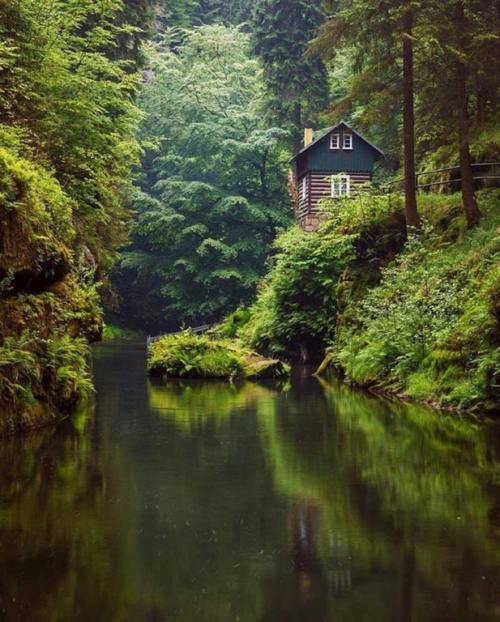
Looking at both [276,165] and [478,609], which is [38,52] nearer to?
[478,609]

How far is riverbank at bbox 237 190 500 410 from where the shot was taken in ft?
59.2

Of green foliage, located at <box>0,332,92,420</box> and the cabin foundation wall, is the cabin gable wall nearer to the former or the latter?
the cabin foundation wall

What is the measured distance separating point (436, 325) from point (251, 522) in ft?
42.9

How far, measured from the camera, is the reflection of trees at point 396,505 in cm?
605

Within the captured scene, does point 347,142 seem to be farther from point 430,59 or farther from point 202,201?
point 430,59

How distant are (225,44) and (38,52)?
46.1 meters

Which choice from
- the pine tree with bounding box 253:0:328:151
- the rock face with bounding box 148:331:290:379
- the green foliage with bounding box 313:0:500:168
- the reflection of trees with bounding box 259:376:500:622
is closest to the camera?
the reflection of trees with bounding box 259:376:500:622

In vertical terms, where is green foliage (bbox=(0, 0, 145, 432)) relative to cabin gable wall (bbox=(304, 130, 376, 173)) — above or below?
below

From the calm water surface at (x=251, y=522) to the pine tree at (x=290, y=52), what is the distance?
38.5 meters

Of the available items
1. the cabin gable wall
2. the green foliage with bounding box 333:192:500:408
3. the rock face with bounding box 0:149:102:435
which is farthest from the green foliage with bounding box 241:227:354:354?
the rock face with bounding box 0:149:102:435

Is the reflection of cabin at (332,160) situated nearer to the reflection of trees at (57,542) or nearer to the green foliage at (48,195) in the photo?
the green foliage at (48,195)

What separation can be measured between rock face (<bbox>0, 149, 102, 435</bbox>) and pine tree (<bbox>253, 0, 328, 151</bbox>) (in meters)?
35.5

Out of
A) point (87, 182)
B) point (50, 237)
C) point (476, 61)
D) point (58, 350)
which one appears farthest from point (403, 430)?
point (476, 61)

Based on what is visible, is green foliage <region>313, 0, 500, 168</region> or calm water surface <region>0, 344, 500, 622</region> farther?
green foliage <region>313, 0, 500, 168</region>
